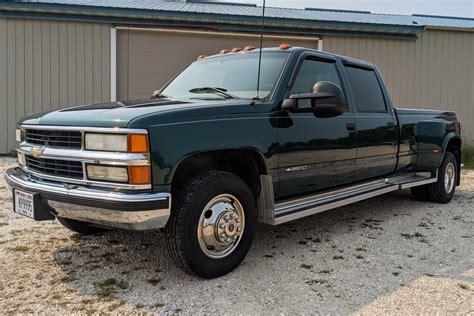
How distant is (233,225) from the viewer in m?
3.47

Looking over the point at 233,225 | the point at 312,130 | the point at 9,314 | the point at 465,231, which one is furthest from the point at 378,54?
the point at 9,314

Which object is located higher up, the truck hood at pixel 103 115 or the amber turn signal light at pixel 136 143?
the truck hood at pixel 103 115

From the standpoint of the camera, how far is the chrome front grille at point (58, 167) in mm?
3160

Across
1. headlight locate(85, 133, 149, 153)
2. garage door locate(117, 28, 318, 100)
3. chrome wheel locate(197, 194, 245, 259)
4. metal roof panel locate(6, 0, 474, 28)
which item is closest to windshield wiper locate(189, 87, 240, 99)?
chrome wheel locate(197, 194, 245, 259)

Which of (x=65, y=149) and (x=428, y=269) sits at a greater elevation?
(x=65, y=149)

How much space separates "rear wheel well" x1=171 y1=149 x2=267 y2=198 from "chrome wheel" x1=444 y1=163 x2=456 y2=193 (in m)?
3.93

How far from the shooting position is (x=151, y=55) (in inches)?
425

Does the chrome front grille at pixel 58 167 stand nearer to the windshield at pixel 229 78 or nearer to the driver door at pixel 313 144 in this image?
the windshield at pixel 229 78

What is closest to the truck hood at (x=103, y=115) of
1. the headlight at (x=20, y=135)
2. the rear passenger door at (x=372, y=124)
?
the headlight at (x=20, y=135)

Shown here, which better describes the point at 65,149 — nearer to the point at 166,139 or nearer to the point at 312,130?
the point at 166,139

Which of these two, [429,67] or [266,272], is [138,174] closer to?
[266,272]

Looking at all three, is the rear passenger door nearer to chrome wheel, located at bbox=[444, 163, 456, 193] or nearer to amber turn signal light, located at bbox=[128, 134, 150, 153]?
chrome wheel, located at bbox=[444, 163, 456, 193]

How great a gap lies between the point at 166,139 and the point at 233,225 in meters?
0.90

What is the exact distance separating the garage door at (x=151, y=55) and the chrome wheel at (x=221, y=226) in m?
7.76
